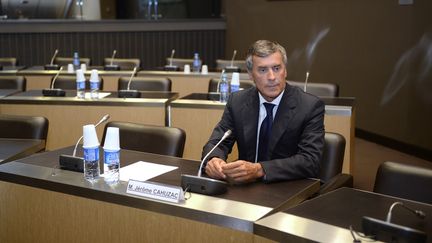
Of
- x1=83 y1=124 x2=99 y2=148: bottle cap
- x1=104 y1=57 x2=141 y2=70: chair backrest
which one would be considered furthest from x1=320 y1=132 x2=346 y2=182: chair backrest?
x1=104 y1=57 x2=141 y2=70: chair backrest

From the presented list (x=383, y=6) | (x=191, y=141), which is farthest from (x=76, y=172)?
(x=383, y=6)

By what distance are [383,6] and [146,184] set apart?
5318 millimetres

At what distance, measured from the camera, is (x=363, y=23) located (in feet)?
22.6

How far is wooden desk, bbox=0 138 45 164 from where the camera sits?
2.71 m

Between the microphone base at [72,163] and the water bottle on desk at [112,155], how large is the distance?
170mm

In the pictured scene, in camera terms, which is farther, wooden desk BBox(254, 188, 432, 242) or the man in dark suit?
the man in dark suit

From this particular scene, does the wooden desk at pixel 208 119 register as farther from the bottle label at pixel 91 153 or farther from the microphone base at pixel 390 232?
the microphone base at pixel 390 232

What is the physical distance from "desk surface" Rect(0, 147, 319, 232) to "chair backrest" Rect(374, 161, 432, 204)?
31 cm

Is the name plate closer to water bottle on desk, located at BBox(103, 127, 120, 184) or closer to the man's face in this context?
water bottle on desk, located at BBox(103, 127, 120, 184)

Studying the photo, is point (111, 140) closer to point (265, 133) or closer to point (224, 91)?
point (265, 133)

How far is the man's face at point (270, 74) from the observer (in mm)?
2641

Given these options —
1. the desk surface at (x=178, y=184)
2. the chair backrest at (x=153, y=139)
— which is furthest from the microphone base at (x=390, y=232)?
the chair backrest at (x=153, y=139)

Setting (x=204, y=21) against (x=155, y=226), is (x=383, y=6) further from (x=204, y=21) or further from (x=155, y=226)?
(x=155, y=226)

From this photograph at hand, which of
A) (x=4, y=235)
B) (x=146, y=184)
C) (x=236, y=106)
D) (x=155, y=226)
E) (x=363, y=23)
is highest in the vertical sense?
(x=363, y=23)
